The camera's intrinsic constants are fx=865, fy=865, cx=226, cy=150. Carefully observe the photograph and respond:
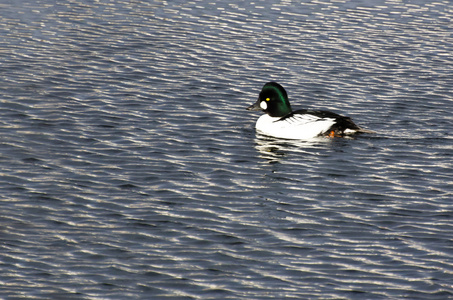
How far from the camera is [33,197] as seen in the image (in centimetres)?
1233

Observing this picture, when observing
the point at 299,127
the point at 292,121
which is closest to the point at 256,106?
the point at 292,121

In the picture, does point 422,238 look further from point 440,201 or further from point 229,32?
point 229,32

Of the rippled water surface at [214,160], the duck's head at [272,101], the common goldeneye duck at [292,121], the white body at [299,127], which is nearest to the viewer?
the rippled water surface at [214,160]

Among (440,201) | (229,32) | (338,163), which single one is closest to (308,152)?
(338,163)

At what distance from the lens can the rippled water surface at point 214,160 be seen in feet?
33.3

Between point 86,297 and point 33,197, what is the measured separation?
3.28 meters

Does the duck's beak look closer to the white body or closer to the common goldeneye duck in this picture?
the common goldeneye duck

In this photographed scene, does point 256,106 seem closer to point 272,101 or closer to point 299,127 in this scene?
point 272,101

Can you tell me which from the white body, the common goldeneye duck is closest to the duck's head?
the common goldeneye duck

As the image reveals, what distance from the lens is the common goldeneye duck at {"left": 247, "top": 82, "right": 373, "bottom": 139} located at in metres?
16.2

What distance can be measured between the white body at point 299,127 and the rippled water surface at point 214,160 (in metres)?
0.24

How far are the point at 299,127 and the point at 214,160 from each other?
250 centimetres

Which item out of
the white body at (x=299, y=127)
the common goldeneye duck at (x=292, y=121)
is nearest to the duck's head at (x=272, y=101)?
the common goldeneye duck at (x=292, y=121)

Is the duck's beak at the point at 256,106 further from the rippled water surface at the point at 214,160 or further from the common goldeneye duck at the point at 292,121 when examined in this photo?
the rippled water surface at the point at 214,160
